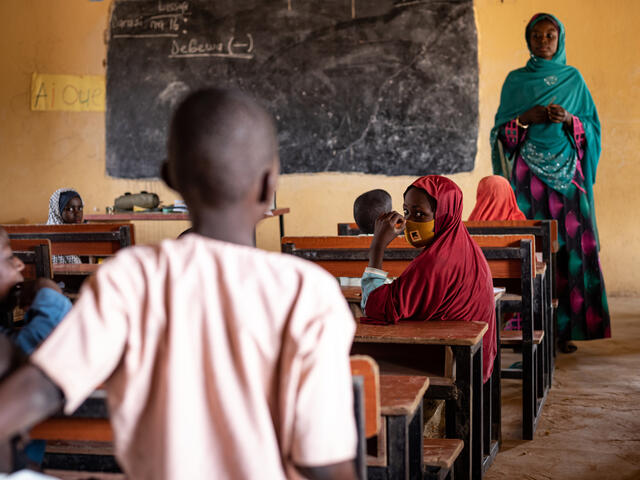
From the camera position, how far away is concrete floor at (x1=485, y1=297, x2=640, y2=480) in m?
2.43

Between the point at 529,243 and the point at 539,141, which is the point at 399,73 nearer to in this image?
the point at 539,141

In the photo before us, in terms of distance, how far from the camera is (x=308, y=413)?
2.56 feet

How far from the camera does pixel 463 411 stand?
1.93m

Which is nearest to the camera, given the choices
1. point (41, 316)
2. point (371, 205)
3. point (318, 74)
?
point (41, 316)

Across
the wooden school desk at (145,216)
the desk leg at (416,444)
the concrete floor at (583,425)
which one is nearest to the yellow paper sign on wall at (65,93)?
the wooden school desk at (145,216)

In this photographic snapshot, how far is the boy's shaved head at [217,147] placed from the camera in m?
0.83

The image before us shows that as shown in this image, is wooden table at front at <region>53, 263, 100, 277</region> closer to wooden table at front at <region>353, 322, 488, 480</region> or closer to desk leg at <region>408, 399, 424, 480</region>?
wooden table at front at <region>353, 322, 488, 480</region>

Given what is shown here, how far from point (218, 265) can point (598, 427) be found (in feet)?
8.23

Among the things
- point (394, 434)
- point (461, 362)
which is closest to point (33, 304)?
point (394, 434)

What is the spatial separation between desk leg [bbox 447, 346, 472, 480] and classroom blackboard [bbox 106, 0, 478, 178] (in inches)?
185

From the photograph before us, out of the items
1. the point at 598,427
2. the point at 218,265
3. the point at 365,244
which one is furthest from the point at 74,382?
the point at 598,427

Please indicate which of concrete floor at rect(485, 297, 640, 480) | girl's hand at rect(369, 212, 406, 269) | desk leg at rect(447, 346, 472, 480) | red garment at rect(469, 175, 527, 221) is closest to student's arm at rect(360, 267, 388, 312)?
girl's hand at rect(369, 212, 406, 269)

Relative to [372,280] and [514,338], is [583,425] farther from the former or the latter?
[372,280]

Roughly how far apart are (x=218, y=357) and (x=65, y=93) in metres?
7.34
